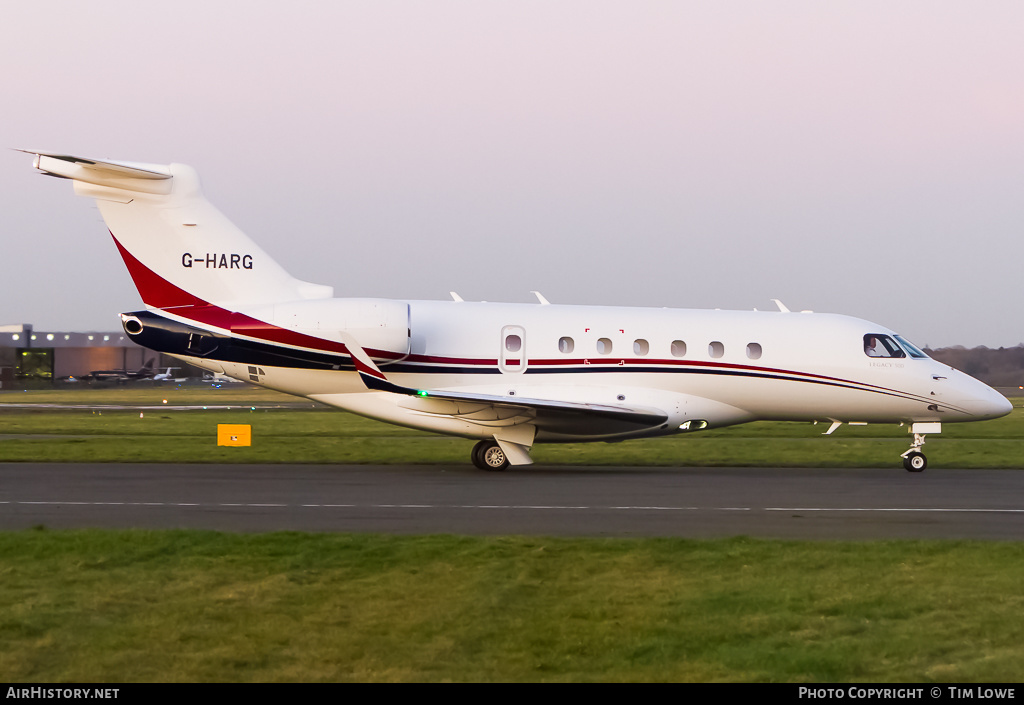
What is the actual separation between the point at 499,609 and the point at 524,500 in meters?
7.24

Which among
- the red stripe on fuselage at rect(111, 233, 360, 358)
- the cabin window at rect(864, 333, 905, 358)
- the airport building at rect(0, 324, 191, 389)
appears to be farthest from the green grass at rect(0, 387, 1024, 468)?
the airport building at rect(0, 324, 191, 389)

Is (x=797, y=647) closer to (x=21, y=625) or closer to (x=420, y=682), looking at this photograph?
(x=420, y=682)

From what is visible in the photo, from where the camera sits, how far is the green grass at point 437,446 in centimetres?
2202

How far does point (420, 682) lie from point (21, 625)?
2979 mm

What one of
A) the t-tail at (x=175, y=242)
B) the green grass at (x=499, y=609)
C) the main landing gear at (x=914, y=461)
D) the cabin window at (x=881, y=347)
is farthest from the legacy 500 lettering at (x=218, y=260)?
the main landing gear at (x=914, y=461)

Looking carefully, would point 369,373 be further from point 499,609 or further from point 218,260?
point 499,609

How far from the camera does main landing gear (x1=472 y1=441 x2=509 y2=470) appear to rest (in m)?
19.8

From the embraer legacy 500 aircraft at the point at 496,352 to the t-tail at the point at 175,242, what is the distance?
3 cm

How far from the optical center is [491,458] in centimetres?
1984

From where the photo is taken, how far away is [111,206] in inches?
762

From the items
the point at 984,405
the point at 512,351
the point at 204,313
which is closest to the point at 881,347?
the point at 984,405

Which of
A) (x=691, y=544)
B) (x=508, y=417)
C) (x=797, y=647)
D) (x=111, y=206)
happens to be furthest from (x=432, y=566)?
(x=111, y=206)

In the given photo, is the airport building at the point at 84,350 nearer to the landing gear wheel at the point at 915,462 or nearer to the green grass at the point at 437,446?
the green grass at the point at 437,446

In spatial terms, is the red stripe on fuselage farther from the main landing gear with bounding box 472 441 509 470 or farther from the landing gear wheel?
the landing gear wheel
